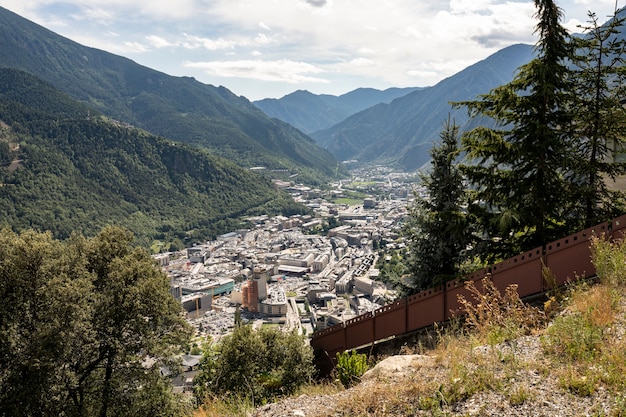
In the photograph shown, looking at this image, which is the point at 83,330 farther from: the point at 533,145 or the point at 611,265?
the point at 533,145

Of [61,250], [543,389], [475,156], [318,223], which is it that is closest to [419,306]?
[475,156]

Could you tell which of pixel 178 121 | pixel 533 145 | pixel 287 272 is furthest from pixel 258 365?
pixel 178 121

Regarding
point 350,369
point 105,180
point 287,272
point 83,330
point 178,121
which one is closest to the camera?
point 350,369

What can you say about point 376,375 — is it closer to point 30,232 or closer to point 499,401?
point 499,401

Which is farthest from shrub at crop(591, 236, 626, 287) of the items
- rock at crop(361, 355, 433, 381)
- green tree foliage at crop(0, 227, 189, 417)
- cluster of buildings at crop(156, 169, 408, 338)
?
cluster of buildings at crop(156, 169, 408, 338)

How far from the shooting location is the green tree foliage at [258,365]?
8.07 metres

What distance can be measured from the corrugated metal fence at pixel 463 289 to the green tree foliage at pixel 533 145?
39.5 inches

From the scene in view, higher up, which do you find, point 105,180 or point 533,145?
point 105,180

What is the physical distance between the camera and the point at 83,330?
731cm

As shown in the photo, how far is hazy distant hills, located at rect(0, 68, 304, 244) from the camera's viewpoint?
69.6 m

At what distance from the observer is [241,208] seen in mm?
95938

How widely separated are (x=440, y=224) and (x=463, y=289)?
178 centimetres

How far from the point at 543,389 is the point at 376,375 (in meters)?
1.69

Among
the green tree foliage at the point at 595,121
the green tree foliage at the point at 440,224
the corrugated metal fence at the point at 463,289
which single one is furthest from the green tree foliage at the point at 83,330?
the green tree foliage at the point at 595,121
